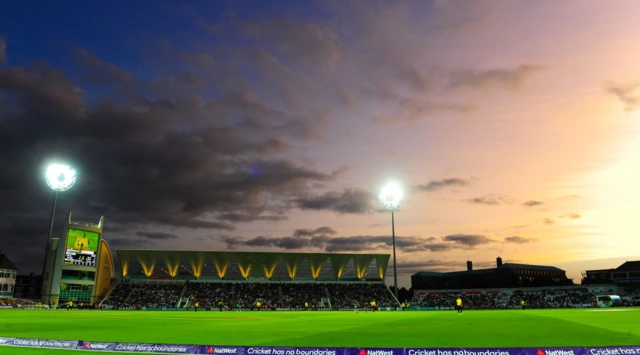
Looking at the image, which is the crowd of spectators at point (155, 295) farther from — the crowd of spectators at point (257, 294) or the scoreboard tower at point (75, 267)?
the crowd of spectators at point (257, 294)

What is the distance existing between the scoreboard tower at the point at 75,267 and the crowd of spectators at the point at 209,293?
926 inches

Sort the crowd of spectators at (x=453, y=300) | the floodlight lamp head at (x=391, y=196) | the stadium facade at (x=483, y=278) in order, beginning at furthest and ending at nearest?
the stadium facade at (x=483, y=278) → the crowd of spectators at (x=453, y=300) → the floodlight lamp head at (x=391, y=196)

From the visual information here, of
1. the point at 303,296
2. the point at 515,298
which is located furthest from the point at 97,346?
the point at 515,298

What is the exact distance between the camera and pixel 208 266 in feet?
383

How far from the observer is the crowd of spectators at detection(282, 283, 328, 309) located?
105 meters

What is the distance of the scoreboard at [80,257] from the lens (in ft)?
334

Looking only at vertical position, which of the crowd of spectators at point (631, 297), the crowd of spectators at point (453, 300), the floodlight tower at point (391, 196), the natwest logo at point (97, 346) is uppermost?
the floodlight tower at point (391, 196)

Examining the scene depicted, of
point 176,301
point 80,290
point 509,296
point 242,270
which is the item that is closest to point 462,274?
point 509,296

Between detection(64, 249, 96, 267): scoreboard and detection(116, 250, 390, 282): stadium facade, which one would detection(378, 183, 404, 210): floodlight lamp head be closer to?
detection(116, 250, 390, 282): stadium facade

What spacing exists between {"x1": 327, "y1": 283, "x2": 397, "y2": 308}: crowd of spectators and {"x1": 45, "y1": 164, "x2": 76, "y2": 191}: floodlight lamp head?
64.0 m

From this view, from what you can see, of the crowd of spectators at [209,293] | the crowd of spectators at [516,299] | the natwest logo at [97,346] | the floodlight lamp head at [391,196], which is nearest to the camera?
the natwest logo at [97,346]

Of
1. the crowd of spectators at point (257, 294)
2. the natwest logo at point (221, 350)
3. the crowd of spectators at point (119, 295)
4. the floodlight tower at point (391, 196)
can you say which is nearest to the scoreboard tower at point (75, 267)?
the crowd of spectators at point (119, 295)

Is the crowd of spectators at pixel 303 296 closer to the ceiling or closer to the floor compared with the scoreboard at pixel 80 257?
closer to the floor

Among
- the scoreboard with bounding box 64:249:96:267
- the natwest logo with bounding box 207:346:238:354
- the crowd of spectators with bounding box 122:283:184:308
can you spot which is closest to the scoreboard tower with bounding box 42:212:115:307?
the scoreboard with bounding box 64:249:96:267
